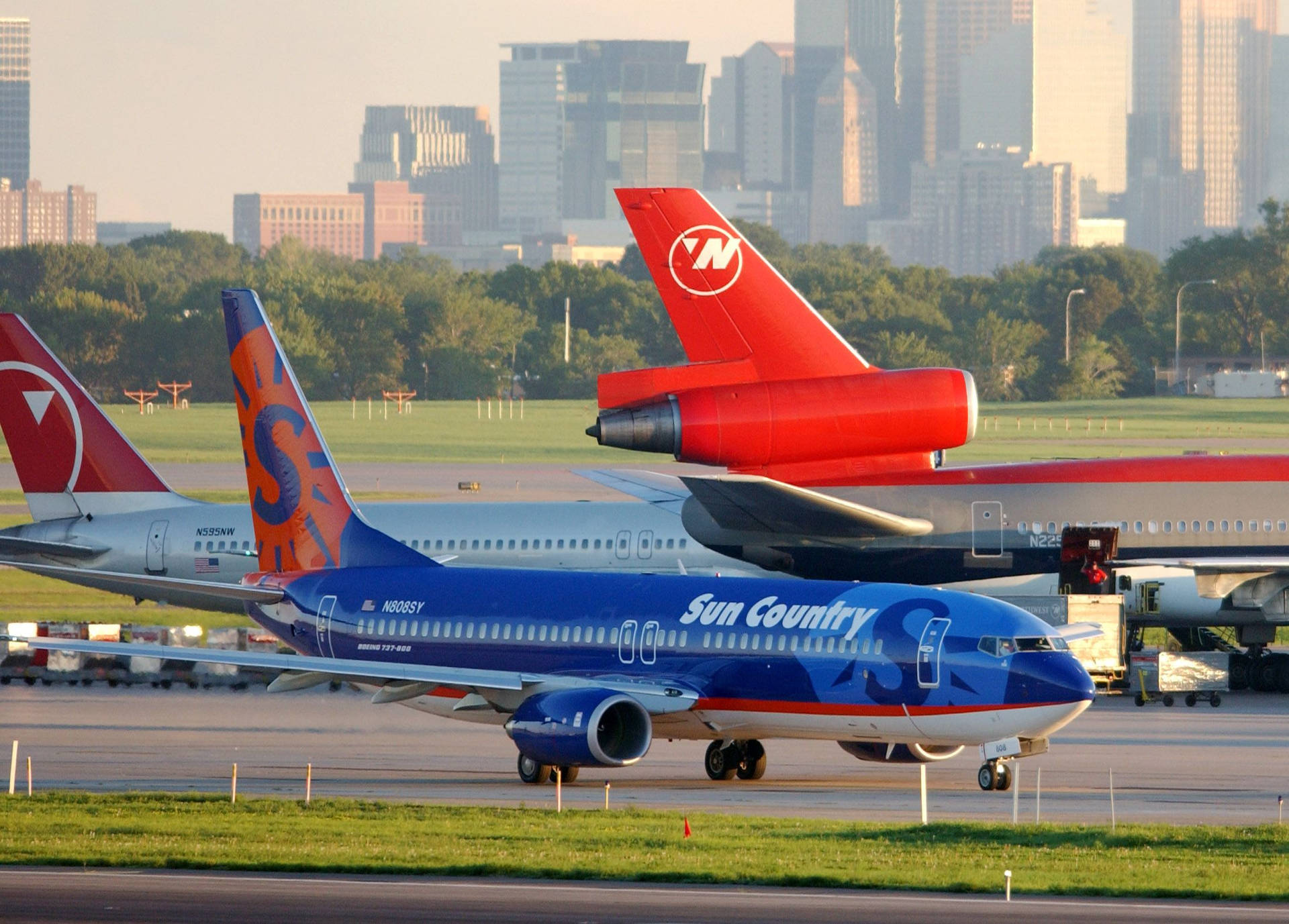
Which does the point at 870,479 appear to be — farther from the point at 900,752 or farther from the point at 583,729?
the point at 583,729

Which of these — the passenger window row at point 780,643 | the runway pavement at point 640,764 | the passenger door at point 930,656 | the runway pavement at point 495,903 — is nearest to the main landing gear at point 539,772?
the runway pavement at point 640,764

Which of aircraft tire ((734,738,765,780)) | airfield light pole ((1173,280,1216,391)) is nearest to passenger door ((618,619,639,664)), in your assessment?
aircraft tire ((734,738,765,780))

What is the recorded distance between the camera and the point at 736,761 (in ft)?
107

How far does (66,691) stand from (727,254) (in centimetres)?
1744

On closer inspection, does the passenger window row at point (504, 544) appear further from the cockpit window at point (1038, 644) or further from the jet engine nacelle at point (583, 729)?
the cockpit window at point (1038, 644)

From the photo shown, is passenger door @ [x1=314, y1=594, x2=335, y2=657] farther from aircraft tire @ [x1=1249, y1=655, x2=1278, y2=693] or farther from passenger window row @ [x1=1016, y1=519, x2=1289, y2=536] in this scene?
aircraft tire @ [x1=1249, y1=655, x2=1278, y2=693]

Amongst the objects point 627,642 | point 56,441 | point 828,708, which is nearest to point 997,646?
point 828,708

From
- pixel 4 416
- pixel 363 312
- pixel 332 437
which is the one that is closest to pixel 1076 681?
Result: pixel 4 416

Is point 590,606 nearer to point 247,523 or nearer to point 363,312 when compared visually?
point 247,523

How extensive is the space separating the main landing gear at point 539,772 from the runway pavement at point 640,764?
1.27ft

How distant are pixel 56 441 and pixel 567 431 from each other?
317ft

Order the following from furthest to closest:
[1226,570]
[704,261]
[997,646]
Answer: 1. [1226,570]
2. [704,261]
3. [997,646]

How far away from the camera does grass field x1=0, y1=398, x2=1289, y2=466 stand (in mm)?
123938

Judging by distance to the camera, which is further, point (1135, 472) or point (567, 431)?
point (567, 431)
